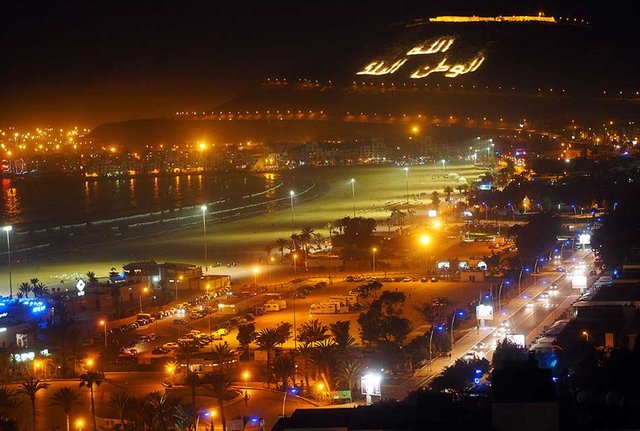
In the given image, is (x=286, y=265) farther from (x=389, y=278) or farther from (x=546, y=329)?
(x=546, y=329)

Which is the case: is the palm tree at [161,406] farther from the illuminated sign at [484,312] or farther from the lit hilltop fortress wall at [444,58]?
the lit hilltop fortress wall at [444,58]

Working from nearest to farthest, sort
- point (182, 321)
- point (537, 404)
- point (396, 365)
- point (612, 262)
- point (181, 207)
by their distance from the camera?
point (537, 404), point (396, 365), point (182, 321), point (612, 262), point (181, 207)

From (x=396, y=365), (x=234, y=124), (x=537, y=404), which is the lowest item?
(x=396, y=365)

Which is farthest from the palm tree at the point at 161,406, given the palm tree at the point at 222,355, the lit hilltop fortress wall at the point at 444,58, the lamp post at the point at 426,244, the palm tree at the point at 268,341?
the lit hilltop fortress wall at the point at 444,58

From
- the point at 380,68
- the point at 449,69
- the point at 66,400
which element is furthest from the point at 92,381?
the point at 380,68

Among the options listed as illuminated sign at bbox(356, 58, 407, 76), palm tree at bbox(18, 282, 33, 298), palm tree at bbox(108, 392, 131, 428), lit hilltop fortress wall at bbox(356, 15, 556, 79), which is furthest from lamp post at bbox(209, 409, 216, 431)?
illuminated sign at bbox(356, 58, 407, 76)

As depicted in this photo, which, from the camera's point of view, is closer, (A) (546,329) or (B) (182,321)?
(A) (546,329)

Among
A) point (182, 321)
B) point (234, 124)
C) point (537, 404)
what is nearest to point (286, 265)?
point (182, 321)

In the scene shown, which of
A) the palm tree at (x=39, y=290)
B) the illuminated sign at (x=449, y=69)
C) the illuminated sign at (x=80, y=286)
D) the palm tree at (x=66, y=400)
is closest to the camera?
the palm tree at (x=66, y=400)
